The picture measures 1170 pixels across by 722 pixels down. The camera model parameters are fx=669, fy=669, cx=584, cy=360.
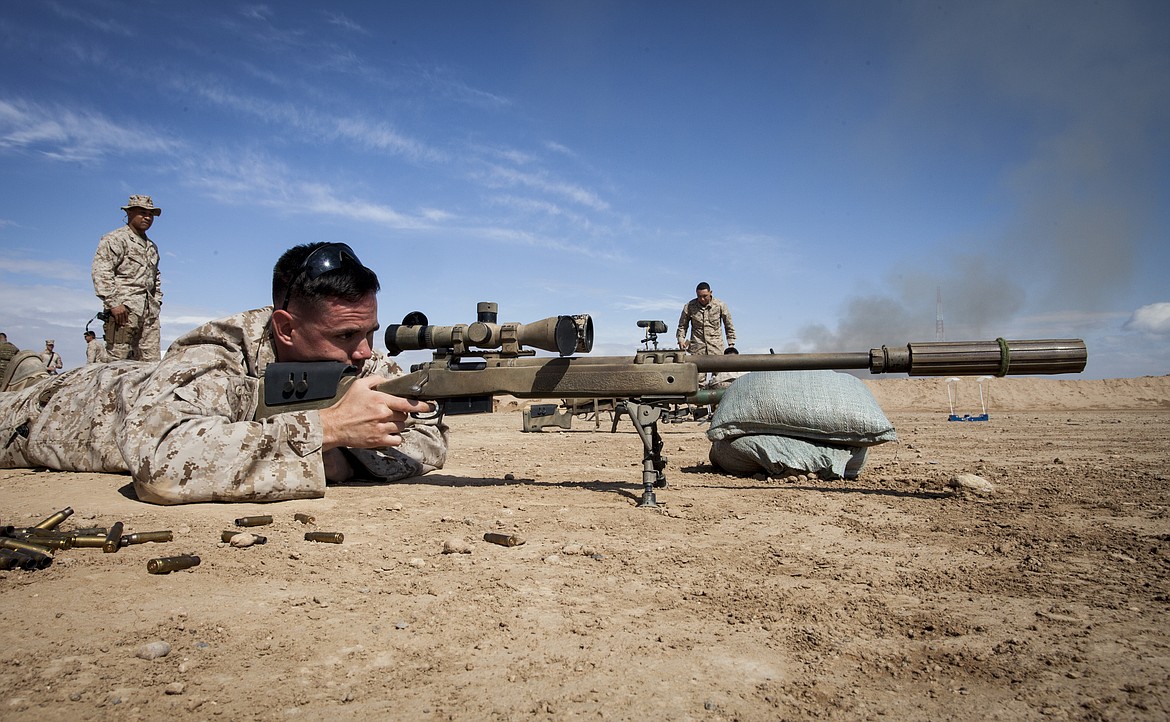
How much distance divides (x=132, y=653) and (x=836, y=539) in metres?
3.17

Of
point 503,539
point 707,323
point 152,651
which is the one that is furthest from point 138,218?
point 707,323

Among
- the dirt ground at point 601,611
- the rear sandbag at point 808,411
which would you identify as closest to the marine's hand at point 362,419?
the dirt ground at point 601,611

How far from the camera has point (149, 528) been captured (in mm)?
3488

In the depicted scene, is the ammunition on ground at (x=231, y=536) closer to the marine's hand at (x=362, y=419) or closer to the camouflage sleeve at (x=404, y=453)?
the marine's hand at (x=362, y=419)

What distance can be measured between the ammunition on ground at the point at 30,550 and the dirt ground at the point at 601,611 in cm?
8

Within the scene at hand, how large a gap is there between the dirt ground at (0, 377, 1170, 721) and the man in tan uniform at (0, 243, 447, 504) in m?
0.23

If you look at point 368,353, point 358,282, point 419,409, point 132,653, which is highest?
point 358,282

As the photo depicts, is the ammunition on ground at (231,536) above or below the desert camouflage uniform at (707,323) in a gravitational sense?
below

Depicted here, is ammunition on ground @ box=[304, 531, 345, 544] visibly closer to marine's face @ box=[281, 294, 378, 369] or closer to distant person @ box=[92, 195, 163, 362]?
marine's face @ box=[281, 294, 378, 369]

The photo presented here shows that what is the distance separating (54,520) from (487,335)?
254cm

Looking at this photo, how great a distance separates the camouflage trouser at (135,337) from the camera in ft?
28.7

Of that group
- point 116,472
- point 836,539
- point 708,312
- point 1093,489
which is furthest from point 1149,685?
point 708,312

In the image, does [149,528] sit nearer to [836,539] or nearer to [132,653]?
[132,653]

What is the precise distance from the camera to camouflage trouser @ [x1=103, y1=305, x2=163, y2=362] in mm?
8742
